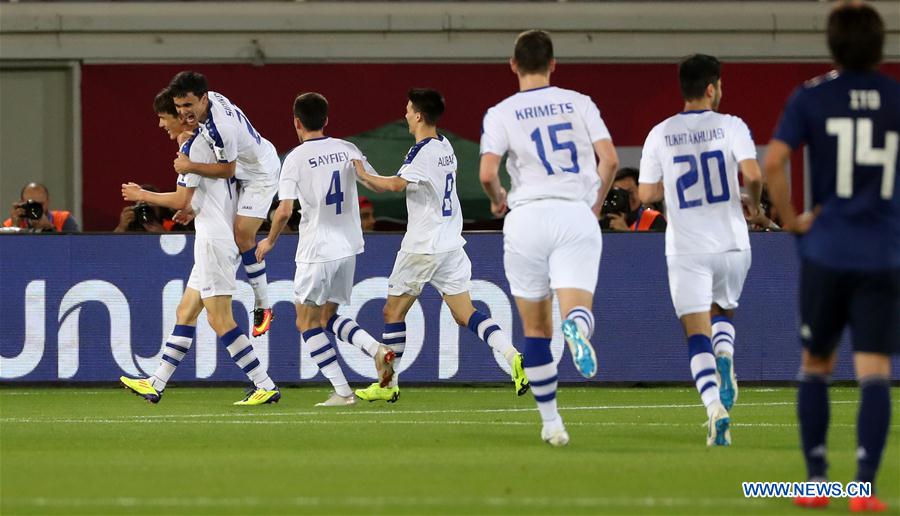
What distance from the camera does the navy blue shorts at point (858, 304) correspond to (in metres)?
6.00

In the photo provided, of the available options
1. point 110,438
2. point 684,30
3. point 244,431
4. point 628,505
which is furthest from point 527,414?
point 684,30

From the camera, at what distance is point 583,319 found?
8.09 m

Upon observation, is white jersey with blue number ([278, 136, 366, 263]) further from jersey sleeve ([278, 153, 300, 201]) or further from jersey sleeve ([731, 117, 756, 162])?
jersey sleeve ([731, 117, 756, 162])

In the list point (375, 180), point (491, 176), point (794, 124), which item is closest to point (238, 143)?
point (375, 180)

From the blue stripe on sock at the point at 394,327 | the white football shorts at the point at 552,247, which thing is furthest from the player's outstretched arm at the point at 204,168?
the white football shorts at the point at 552,247

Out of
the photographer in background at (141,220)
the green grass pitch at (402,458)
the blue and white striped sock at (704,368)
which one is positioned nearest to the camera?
the green grass pitch at (402,458)

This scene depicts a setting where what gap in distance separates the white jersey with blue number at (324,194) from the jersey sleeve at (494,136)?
344cm

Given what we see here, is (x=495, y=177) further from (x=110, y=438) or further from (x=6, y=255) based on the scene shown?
(x=6, y=255)

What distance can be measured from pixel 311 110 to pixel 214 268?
1.34 metres

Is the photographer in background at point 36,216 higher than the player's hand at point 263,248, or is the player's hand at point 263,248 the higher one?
the photographer in background at point 36,216

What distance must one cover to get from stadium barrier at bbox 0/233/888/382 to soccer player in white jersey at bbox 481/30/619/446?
5.40 metres

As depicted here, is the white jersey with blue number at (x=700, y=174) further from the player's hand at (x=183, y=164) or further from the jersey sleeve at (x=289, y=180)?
the player's hand at (x=183, y=164)

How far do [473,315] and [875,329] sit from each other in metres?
6.26

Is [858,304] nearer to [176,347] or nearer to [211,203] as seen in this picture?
[211,203]
